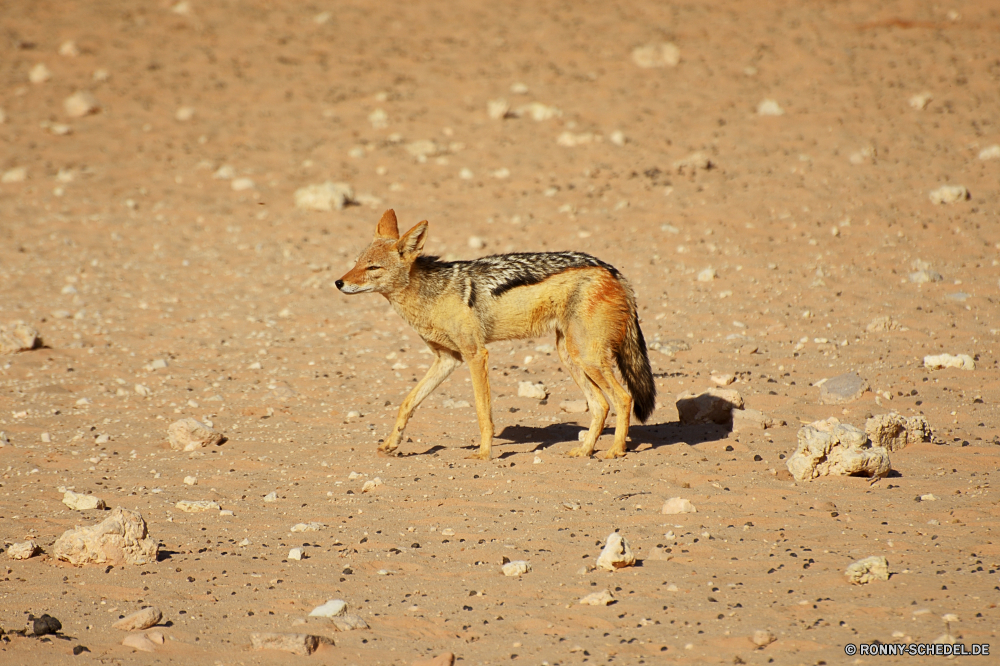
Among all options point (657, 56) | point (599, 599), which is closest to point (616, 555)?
point (599, 599)

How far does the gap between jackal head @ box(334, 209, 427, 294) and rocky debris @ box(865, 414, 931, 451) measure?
12.6ft

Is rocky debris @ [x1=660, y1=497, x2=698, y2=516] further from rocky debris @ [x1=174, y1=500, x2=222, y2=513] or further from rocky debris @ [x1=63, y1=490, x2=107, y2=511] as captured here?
rocky debris @ [x1=63, y1=490, x2=107, y2=511]

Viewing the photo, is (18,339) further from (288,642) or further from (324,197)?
(288,642)

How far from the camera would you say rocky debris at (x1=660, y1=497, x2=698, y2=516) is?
5969 mm

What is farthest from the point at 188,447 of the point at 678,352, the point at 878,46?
the point at 878,46

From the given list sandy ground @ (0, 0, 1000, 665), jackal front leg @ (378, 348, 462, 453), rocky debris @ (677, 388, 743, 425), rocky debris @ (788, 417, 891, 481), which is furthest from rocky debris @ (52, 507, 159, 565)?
rocky debris @ (677, 388, 743, 425)

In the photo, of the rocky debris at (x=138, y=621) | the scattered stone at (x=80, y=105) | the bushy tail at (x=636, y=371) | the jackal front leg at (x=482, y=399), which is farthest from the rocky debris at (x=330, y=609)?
the scattered stone at (x=80, y=105)

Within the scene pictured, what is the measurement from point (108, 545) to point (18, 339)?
18.1 feet

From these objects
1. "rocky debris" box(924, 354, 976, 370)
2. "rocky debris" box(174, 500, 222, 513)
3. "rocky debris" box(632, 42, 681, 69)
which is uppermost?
"rocky debris" box(632, 42, 681, 69)

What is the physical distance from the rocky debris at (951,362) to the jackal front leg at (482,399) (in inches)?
167

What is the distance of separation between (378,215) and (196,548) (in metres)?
9.42

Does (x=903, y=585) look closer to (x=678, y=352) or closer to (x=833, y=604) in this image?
(x=833, y=604)

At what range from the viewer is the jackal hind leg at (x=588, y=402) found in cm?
741

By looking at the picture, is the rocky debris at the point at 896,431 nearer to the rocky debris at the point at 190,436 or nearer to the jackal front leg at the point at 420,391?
the jackal front leg at the point at 420,391
